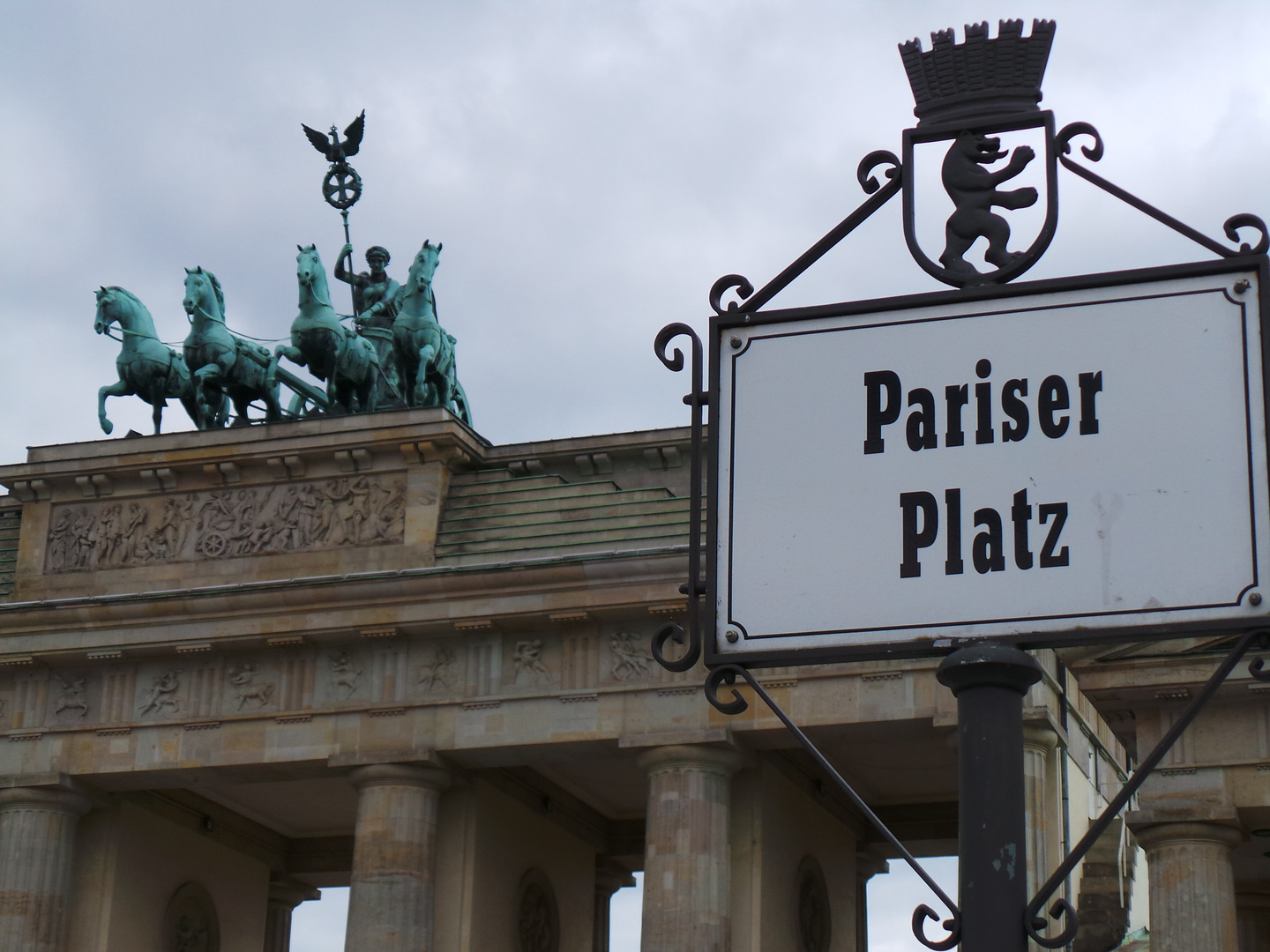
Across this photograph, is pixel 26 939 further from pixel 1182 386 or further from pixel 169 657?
pixel 1182 386

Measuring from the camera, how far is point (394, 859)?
Result: 132 feet

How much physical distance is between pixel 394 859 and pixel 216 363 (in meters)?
11.6

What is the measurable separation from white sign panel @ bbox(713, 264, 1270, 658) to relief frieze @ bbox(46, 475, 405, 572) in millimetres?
39165

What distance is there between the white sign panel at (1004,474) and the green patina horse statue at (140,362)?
43.3 m

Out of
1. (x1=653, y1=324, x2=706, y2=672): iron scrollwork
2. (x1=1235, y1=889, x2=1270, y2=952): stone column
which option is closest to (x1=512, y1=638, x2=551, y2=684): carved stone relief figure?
(x1=1235, y1=889, x2=1270, y2=952): stone column

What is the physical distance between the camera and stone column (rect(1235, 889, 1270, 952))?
38.8 meters

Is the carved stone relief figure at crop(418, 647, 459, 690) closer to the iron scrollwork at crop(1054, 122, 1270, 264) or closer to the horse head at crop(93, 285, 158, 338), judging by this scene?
the horse head at crop(93, 285, 158, 338)

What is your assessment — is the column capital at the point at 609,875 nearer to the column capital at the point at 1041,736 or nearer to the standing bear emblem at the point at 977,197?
the column capital at the point at 1041,736

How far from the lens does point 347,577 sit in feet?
136

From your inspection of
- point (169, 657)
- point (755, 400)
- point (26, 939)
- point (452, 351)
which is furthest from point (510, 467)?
point (755, 400)

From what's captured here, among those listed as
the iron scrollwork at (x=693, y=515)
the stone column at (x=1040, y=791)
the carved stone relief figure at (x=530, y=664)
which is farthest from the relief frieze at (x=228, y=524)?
the iron scrollwork at (x=693, y=515)

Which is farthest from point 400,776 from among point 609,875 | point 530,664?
point 609,875

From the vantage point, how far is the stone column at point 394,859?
3931cm

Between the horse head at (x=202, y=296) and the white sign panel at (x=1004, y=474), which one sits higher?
the horse head at (x=202, y=296)
